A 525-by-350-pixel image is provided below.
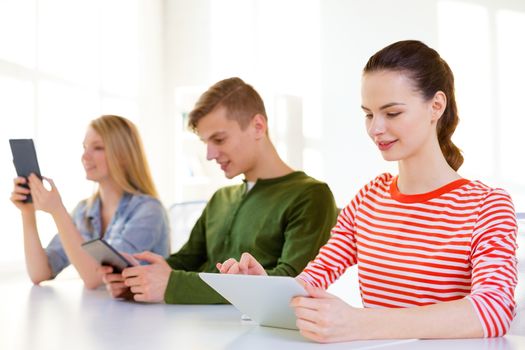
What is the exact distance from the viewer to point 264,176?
6.88 ft

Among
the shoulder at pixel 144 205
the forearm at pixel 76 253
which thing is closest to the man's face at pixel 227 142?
the shoulder at pixel 144 205

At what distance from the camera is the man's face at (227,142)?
6.84ft

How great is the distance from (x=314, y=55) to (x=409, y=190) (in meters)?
3.51

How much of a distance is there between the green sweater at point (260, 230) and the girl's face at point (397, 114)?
53 centimetres

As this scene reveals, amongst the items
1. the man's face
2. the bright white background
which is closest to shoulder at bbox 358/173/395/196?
the man's face

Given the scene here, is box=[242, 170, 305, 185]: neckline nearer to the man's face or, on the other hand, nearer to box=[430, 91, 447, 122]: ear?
the man's face

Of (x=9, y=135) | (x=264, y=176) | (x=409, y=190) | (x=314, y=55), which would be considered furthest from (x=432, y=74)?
(x=314, y=55)

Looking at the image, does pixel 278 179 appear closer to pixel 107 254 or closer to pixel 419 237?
pixel 107 254

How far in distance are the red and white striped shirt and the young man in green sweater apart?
324 mm

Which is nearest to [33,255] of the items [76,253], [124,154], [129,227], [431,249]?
[76,253]

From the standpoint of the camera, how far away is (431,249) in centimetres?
130

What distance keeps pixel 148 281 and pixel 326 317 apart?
0.71 meters

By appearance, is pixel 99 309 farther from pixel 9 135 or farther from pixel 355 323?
pixel 9 135

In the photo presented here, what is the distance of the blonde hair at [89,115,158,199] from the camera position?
8.01 ft
